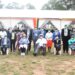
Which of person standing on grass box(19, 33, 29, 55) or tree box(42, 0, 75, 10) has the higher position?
tree box(42, 0, 75, 10)

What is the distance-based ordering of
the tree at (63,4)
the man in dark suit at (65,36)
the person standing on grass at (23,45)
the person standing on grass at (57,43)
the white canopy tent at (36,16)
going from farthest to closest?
the tree at (63,4), the white canopy tent at (36,16), the man in dark suit at (65,36), the person standing on grass at (57,43), the person standing on grass at (23,45)

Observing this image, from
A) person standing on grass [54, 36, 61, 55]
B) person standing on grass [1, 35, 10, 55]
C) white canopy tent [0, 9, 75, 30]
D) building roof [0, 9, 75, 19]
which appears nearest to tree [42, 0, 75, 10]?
building roof [0, 9, 75, 19]

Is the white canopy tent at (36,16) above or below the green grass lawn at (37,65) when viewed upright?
above

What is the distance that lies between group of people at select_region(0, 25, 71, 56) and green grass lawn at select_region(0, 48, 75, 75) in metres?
0.51

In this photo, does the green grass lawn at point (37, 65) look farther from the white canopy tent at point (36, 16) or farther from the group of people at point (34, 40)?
the white canopy tent at point (36, 16)

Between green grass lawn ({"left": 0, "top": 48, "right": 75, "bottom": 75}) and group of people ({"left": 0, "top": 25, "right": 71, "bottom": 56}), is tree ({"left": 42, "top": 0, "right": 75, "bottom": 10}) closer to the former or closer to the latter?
group of people ({"left": 0, "top": 25, "right": 71, "bottom": 56})

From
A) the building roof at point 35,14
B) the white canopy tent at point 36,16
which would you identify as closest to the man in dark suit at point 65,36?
the white canopy tent at point 36,16

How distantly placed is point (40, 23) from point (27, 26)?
889 millimetres

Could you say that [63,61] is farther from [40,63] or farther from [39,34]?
[39,34]

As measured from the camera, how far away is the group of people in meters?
21.8

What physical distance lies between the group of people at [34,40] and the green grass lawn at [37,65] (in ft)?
1.67

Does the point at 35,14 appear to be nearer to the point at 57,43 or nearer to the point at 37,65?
the point at 57,43

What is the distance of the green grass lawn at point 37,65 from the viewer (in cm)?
1834

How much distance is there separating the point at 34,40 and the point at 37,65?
10.7ft
